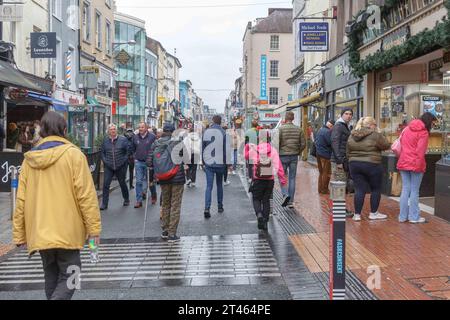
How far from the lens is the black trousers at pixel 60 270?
4.13m

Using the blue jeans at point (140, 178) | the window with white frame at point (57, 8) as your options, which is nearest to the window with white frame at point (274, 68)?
the window with white frame at point (57, 8)

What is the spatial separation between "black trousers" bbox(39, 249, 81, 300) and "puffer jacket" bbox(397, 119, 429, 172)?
18.5ft

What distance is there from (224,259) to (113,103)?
23.2 m

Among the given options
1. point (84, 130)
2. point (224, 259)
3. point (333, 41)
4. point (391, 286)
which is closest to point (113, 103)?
point (84, 130)

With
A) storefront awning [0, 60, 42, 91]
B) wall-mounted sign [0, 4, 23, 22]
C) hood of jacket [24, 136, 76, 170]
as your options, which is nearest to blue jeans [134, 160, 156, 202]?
storefront awning [0, 60, 42, 91]

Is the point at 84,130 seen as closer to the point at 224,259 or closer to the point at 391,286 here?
the point at 224,259

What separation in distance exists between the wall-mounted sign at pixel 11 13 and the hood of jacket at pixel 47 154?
12.0 m

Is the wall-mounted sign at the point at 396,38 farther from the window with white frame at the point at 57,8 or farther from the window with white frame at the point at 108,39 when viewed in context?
the window with white frame at the point at 108,39

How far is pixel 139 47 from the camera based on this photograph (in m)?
50.3

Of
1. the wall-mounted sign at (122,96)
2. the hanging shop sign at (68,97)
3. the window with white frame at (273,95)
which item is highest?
the window with white frame at (273,95)

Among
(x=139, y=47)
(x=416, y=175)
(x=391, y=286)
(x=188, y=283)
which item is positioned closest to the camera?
(x=391, y=286)

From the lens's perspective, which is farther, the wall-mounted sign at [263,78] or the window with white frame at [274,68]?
the window with white frame at [274,68]

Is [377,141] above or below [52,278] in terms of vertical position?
above

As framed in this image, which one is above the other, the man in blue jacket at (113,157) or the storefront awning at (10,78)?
the storefront awning at (10,78)
